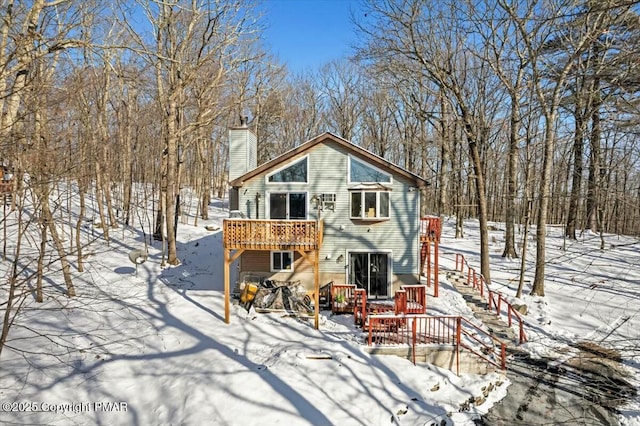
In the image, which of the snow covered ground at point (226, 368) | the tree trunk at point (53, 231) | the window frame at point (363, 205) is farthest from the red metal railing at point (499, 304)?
the tree trunk at point (53, 231)

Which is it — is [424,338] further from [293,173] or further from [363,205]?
[293,173]

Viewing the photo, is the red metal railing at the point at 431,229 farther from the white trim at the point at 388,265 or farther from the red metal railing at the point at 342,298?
the red metal railing at the point at 342,298

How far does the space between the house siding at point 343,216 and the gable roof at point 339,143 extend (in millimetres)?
162

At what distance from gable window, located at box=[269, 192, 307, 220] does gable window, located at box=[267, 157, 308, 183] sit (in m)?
0.55

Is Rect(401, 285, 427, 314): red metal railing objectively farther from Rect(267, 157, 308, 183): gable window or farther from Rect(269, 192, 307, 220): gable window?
Rect(267, 157, 308, 183): gable window

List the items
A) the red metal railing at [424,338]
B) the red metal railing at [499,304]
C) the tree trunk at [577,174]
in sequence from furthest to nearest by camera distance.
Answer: the red metal railing at [499,304] < the red metal railing at [424,338] < the tree trunk at [577,174]

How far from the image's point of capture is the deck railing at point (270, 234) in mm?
12414

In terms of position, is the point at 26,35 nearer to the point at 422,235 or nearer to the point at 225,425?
the point at 225,425

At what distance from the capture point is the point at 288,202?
14.6 metres

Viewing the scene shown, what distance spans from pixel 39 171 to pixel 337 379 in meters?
7.81

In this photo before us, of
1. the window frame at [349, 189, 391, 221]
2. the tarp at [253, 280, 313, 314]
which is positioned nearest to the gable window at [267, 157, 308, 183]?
the window frame at [349, 189, 391, 221]

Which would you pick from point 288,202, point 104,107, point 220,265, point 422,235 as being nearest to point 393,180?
point 422,235

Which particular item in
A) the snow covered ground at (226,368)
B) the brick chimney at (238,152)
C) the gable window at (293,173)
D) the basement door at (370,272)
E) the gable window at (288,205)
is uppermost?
the brick chimney at (238,152)

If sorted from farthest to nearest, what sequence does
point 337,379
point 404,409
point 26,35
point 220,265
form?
point 220,265, point 337,379, point 404,409, point 26,35
